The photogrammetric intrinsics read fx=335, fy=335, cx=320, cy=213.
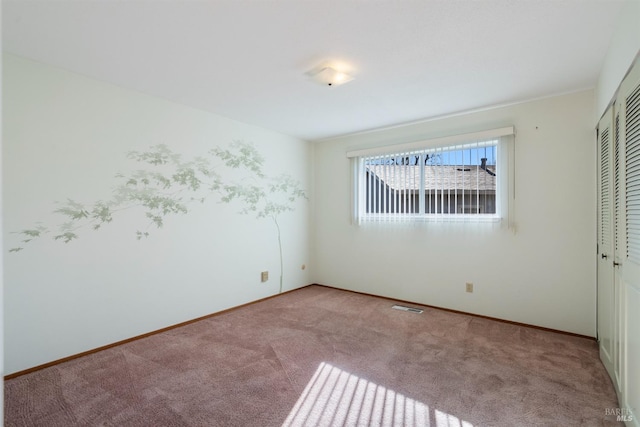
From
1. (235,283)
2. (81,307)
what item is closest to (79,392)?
(81,307)

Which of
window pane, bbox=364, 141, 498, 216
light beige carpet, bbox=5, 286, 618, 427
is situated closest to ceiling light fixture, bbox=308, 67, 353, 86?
window pane, bbox=364, 141, 498, 216

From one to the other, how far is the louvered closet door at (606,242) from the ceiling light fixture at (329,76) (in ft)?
6.26

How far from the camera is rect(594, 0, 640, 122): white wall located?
1756mm

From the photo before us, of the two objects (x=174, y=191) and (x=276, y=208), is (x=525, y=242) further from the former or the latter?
(x=174, y=191)

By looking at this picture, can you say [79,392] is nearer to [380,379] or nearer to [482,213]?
[380,379]

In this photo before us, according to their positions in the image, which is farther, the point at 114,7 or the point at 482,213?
the point at 482,213

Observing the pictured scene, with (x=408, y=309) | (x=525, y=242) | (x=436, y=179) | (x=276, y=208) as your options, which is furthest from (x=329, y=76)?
(x=408, y=309)

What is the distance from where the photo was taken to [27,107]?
99.7 inches

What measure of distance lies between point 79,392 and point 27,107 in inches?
83.1

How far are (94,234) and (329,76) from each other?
2.39 m

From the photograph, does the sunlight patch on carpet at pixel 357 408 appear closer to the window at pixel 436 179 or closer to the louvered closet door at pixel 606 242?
the louvered closet door at pixel 606 242

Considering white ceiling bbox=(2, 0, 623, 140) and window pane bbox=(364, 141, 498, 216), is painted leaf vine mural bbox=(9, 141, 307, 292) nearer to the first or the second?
white ceiling bbox=(2, 0, 623, 140)

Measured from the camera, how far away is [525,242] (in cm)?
339

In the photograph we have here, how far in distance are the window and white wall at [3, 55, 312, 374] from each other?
1.79m
